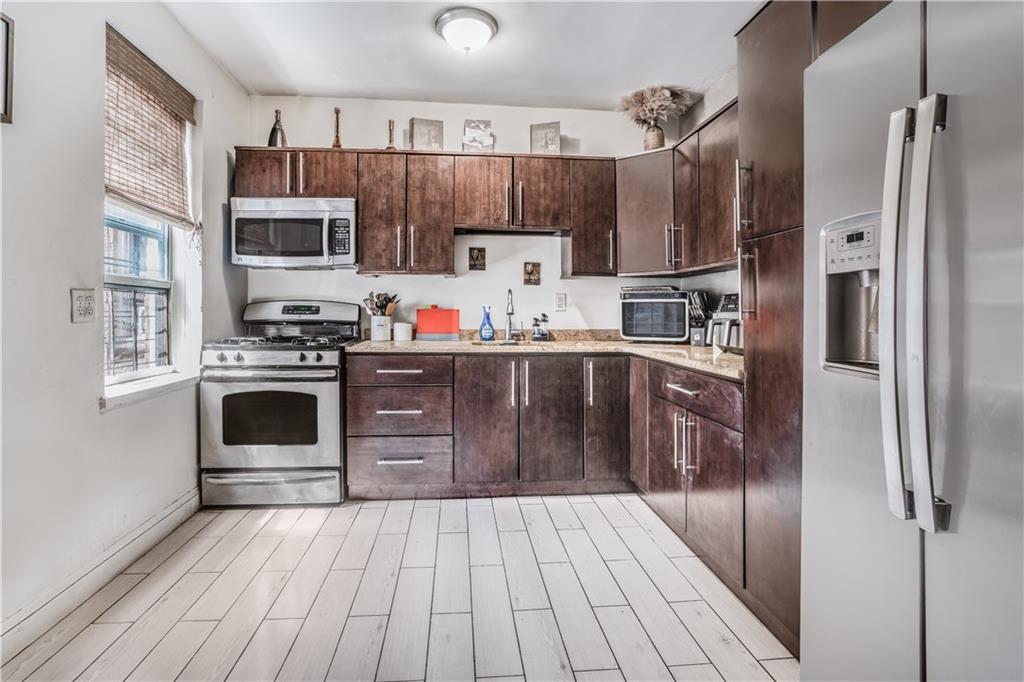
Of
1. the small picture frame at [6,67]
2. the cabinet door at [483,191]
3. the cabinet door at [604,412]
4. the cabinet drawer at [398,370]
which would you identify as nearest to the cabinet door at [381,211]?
the cabinet door at [483,191]

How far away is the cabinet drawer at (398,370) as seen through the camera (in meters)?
2.93

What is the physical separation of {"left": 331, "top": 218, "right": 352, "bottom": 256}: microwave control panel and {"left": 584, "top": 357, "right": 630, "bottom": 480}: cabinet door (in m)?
1.65

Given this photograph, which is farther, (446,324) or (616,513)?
(446,324)

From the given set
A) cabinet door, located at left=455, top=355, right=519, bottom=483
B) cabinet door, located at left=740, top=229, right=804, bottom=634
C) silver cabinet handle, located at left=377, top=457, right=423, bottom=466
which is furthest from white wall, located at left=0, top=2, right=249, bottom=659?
cabinet door, located at left=740, top=229, right=804, bottom=634

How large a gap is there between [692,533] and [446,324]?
81.7 inches

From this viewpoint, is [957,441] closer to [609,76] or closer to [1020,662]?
[1020,662]

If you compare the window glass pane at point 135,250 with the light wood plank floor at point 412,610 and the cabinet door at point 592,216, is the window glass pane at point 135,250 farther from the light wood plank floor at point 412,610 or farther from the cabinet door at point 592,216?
the cabinet door at point 592,216

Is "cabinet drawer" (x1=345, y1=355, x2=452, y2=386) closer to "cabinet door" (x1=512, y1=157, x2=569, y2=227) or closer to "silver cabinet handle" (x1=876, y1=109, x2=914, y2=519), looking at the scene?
"cabinet door" (x1=512, y1=157, x2=569, y2=227)

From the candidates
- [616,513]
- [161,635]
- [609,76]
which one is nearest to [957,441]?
[616,513]

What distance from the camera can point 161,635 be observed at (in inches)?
66.3

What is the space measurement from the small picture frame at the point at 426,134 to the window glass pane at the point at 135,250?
161 centimetres

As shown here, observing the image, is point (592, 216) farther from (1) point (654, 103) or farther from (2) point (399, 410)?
(2) point (399, 410)

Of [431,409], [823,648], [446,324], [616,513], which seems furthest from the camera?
[446,324]

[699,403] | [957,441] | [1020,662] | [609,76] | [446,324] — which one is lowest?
[1020,662]
